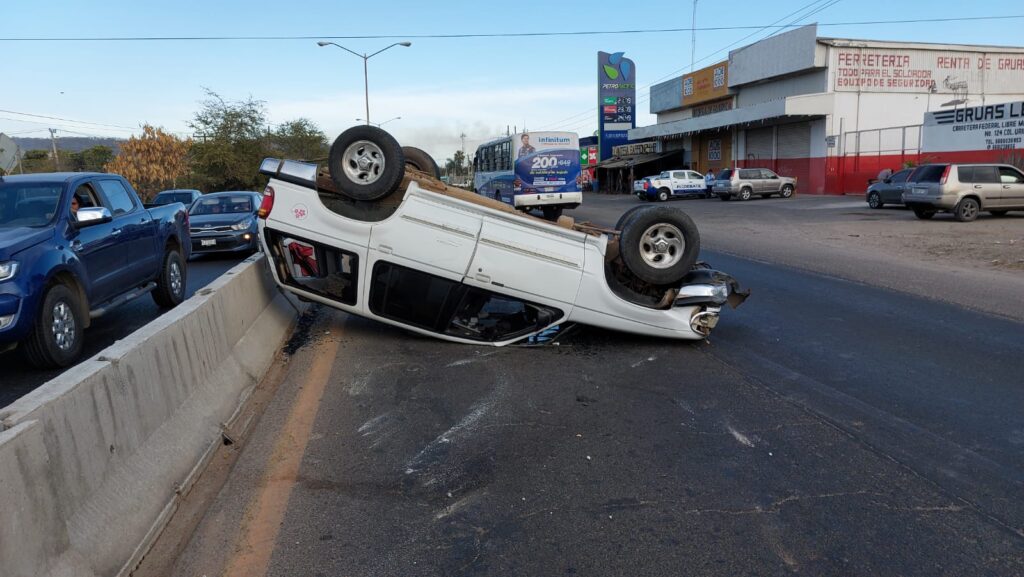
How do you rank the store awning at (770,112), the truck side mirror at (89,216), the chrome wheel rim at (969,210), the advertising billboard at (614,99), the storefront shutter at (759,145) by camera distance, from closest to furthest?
the truck side mirror at (89,216) < the chrome wheel rim at (969,210) < the store awning at (770,112) < the storefront shutter at (759,145) < the advertising billboard at (614,99)

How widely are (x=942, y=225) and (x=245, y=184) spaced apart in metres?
40.4

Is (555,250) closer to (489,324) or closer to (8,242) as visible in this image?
(489,324)

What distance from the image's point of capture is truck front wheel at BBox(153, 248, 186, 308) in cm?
1020

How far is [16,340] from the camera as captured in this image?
21.7 ft

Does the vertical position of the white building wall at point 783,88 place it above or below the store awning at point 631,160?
above

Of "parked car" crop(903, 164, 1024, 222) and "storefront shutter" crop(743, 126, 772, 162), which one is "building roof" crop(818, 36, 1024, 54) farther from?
"parked car" crop(903, 164, 1024, 222)

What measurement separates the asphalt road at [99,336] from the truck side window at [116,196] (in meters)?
1.37

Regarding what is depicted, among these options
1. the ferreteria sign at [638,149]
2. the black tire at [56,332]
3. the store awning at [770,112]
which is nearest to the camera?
the black tire at [56,332]

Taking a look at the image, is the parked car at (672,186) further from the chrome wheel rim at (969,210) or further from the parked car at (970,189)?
the chrome wheel rim at (969,210)

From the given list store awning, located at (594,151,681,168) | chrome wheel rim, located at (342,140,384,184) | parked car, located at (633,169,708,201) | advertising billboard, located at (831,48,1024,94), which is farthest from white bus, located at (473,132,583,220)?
store awning, located at (594,151,681,168)

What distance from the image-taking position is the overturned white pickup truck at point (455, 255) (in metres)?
7.09

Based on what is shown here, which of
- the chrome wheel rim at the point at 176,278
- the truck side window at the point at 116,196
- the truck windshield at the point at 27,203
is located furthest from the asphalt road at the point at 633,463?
the chrome wheel rim at the point at 176,278

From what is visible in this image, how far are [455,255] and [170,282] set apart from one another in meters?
5.22

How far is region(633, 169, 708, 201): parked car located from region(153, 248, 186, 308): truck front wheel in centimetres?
3604
